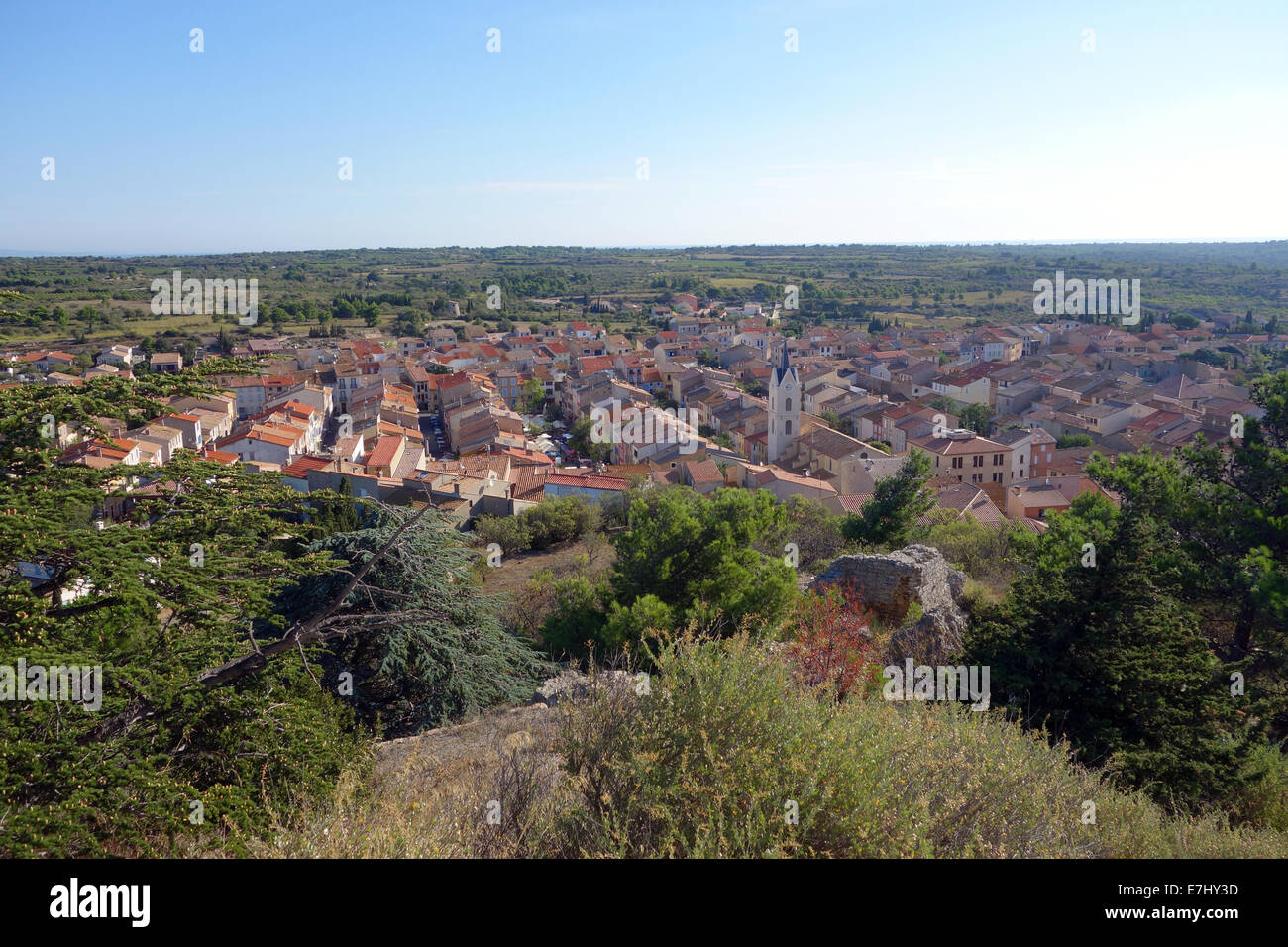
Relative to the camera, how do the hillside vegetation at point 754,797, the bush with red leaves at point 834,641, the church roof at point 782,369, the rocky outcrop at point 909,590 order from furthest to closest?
the church roof at point 782,369 < the rocky outcrop at point 909,590 < the bush with red leaves at point 834,641 < the hillside vegetation at point 754,797

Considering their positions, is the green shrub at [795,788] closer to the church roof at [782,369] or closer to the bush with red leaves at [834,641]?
the bush with red leaves at [834,641]

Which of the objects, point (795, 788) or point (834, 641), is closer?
point (795, 788)

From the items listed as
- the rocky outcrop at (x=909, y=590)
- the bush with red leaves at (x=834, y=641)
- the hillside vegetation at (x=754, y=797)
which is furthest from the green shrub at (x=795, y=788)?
the rocky outcrop at (x=909, y=590)

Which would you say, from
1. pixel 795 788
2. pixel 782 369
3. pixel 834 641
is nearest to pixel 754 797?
pixel 795 788

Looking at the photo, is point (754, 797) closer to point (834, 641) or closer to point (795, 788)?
point (795, 788)

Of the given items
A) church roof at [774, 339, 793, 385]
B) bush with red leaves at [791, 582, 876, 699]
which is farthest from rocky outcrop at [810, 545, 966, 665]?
church roof at [774, 339, 793, 385]

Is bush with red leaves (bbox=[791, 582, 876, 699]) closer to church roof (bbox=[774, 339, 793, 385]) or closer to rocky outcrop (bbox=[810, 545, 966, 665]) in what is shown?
rocky outcrop (bbox=[810, 545, 966, 665])
